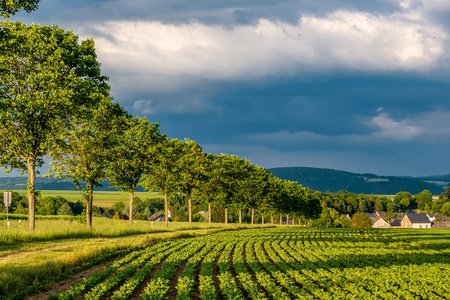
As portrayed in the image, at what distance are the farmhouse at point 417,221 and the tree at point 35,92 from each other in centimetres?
19182

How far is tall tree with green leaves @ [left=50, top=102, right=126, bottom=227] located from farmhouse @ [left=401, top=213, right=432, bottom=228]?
606 feet

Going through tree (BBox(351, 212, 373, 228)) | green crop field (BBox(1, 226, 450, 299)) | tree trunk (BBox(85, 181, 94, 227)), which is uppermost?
tree trunk (BBox(85, 181, 94, 227))

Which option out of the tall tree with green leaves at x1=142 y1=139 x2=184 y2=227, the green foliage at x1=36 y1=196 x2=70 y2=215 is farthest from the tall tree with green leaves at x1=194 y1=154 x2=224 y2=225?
the green foliage at x1=36 y1=196 x2=70 y2=215

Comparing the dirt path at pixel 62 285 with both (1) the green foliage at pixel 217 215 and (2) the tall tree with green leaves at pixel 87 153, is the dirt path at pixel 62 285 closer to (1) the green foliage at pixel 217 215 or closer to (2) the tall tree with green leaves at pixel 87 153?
(2) the tall tree with green leaves at pixel 87 153

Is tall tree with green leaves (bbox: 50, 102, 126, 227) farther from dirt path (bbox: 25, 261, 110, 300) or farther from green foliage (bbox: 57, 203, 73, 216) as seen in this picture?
green foliage (bbox: 57, 203, 73, 216)

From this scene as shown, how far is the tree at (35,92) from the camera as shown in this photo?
3067 centimetres

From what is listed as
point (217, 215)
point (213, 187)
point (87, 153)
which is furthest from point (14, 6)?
point (217, 215)

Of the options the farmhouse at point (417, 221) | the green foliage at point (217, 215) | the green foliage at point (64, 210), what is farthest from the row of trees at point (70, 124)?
the farmhouse at point (417, 221)

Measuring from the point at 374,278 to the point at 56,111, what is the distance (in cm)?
2792

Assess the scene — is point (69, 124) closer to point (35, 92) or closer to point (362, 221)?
point (35, 92)

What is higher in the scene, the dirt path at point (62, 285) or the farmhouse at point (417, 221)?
the dirt path at point (62, 285)

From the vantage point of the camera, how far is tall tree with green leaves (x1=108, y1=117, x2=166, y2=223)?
165 ft

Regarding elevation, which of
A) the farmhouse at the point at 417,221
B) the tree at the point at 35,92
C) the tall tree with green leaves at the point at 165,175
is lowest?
the farmhouse at the point at 417,221

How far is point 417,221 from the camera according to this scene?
189125 millimetres
